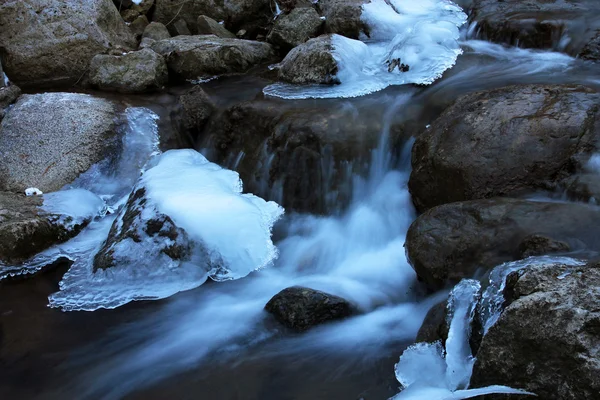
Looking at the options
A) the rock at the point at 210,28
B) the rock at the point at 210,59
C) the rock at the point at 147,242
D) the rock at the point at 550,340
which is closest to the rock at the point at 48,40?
the rock at the point at 210,59

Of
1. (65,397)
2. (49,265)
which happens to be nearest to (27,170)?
(49,265)

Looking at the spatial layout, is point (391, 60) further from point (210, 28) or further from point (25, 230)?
point (25, 230)

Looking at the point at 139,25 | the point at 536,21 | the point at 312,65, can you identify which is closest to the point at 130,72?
the point at 312,65

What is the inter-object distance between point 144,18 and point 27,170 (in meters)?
5.42

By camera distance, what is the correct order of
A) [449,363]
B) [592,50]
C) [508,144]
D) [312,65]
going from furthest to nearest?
1. [312,65]
2. [592,50]
3. [508,144]
4. [449,363]

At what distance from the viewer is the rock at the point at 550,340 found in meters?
2.08

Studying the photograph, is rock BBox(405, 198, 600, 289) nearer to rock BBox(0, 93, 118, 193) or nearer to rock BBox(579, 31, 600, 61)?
rock BBox(579, 31, 600, 61)

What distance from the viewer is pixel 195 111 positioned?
6.44 meters

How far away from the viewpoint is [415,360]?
3.14 meters

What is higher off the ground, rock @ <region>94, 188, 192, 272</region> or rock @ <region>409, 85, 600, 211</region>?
rock @ <region>409, 85, 600, 211</region>

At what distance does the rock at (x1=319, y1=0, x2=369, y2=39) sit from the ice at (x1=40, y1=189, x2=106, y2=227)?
13.8ft

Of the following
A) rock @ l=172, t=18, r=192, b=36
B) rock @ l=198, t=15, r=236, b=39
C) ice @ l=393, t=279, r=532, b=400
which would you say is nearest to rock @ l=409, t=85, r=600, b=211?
ice @ l=393, t=279, r=532, b=400

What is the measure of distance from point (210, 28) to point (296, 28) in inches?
70.6

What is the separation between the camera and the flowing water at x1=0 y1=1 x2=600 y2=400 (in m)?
3.29
